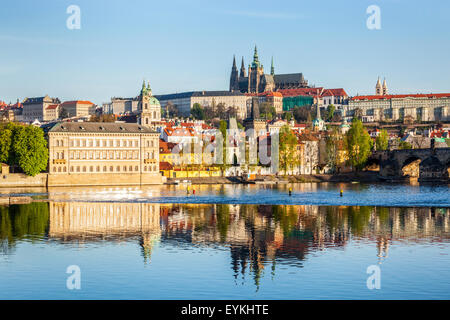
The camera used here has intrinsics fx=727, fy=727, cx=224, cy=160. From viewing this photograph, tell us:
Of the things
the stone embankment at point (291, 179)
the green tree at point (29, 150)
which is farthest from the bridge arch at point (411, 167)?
the green tree at point (29, 150)

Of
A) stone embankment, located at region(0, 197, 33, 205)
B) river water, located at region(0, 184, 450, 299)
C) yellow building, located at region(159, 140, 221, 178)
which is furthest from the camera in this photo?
yellow building, located at region(159, 140, 221, 178)

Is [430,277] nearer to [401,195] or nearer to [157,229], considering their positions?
[157,229]

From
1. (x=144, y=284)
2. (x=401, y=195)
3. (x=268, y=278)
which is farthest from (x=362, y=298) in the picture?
(x=401, y=195)

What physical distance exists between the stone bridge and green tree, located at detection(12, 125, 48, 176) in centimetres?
4781

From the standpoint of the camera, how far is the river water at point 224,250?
2486 cm

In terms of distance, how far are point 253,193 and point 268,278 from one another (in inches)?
1726

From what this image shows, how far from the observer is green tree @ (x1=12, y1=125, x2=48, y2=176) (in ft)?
250

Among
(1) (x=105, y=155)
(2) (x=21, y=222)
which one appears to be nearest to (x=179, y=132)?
(1) (x=105, y=155)

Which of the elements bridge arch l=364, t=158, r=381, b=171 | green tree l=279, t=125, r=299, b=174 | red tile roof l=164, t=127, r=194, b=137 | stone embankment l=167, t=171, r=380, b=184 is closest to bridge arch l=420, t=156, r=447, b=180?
stone embankment l=167, t=171, r=380, b=184

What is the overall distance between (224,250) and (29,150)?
163ft

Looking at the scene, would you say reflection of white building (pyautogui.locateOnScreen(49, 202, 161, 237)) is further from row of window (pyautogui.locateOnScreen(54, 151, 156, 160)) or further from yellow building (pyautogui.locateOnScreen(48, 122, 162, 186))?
row of window (pyautogui.locateOnScreen(54, 151, 156, 160))

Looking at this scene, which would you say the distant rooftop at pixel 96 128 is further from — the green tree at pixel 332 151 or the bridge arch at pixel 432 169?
the bridge arch at pixel 432 169

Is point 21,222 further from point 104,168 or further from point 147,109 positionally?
point 147,109
